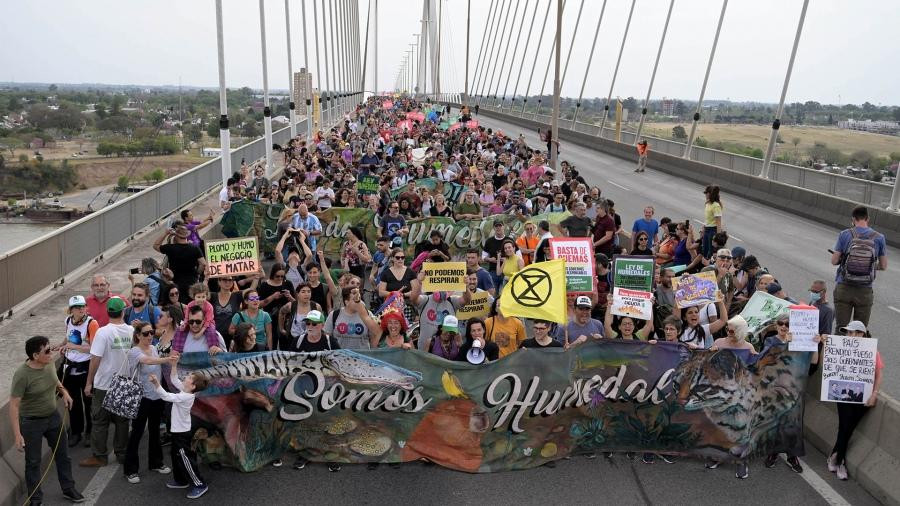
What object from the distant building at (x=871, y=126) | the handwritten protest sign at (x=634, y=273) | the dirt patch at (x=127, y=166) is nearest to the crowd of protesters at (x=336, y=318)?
the handwritten protest sign at (x=634, y=273)

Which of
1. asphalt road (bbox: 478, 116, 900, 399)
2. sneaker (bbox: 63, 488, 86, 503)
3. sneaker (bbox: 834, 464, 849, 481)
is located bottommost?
asphalt road (bbox: 478, 116, 900, 399)

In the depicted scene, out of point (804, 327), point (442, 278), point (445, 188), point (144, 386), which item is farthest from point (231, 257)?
point (445, 188)

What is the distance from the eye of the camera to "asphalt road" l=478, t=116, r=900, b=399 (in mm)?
14365

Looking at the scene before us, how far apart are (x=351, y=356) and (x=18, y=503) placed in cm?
293

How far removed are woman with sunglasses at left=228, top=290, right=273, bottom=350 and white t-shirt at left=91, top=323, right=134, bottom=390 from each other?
4.11 ft

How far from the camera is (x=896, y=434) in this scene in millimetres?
7773

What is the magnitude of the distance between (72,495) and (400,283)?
15.6 feet

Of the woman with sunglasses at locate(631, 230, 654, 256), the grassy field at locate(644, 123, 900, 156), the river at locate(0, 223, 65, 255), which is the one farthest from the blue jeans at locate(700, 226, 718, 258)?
the grassy field at locate(644, 123, 900, 156)

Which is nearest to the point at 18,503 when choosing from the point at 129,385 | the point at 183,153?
the point at 129,385

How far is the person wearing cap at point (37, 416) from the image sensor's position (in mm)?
7211

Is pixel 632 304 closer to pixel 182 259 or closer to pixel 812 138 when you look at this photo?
pixel 182 259

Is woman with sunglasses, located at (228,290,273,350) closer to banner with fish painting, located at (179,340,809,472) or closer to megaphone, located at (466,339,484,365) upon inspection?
banner with fish painting, located at (179,340,809,472)

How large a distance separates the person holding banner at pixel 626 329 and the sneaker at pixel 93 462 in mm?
4905

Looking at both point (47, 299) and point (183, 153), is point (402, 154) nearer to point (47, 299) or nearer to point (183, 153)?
point (47, 299)
